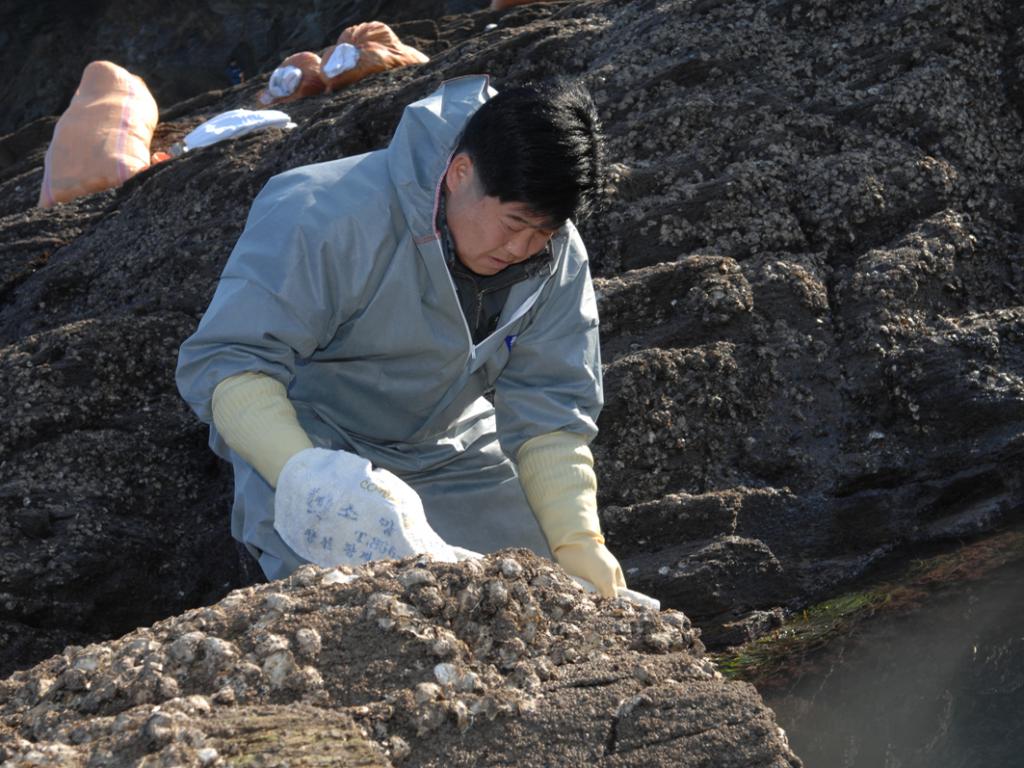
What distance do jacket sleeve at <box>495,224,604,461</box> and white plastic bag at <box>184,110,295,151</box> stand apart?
3188 mm

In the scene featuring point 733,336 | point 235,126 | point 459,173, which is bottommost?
point 235,126

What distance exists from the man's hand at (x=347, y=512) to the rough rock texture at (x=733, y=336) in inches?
37.6

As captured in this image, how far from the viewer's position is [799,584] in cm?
304

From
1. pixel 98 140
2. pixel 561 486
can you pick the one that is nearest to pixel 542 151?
pixel 561 486

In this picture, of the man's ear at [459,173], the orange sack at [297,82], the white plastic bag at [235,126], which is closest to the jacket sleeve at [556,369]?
the man's ear at [459,173]

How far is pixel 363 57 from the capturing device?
21.2ft

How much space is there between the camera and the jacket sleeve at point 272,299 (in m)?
2.33

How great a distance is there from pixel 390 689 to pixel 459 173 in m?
1.05

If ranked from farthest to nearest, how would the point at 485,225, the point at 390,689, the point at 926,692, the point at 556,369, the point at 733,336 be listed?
1. the point at 733,336
2. the point at 556,369
3. the point at 926,692
4. the point at 485,225
5. the point at 390,689

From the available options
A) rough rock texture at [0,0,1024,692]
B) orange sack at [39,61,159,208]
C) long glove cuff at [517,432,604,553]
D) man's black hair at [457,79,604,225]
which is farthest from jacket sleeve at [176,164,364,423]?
orange sack at [39,61,159,208]

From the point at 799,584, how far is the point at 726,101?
1624 mm

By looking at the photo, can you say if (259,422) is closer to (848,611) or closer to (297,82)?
(848,611)

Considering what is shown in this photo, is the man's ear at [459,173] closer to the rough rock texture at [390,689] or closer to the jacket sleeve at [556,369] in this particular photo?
the jacket sleeve at [556,369]

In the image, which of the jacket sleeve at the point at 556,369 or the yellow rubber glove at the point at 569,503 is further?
the jacket sleeve at the point at 556,369
